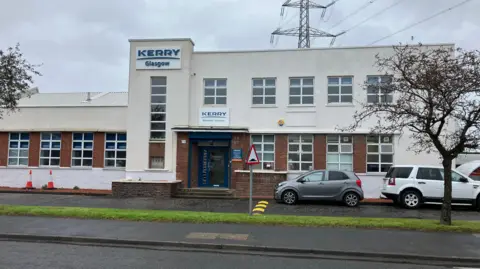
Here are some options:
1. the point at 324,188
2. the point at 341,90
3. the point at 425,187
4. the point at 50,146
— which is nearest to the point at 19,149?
the point at 50,146

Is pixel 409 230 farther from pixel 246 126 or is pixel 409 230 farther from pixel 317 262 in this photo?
pixel 246 126

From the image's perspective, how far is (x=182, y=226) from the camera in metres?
11.0

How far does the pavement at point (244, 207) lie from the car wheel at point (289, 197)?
27 centimetres

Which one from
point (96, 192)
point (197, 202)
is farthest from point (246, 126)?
point (96, 192)

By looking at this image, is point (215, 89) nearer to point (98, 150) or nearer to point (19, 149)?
point (98, 150)

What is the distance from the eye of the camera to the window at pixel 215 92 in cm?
2180

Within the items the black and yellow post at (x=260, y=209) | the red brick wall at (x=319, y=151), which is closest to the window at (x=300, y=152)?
the red brick wall at (x=319, y=151)

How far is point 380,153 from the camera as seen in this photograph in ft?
67.1

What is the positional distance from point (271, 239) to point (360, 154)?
12182mm

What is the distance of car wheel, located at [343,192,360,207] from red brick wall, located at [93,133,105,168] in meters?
13.0

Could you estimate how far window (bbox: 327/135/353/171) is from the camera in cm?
2064

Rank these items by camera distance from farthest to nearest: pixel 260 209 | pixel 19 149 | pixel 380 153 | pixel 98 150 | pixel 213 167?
pixel 19 149 → pixel 98 150 → pixel 213 167 → pixel 380 153 → pixel 260 209

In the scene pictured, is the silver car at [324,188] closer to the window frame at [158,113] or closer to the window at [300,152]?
the window at [300,152]

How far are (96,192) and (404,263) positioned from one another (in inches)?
648
